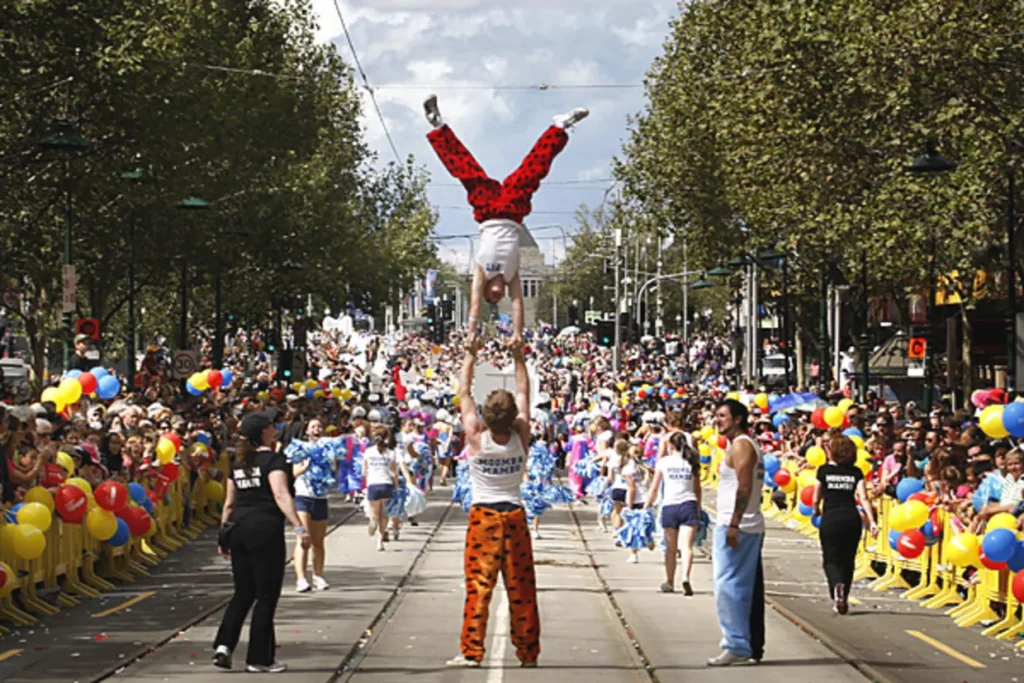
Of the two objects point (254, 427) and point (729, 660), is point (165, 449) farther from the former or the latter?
point (729, 660)

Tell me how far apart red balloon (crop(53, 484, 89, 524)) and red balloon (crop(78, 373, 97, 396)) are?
772 cm

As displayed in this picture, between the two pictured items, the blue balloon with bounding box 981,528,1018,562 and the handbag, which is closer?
the handbag

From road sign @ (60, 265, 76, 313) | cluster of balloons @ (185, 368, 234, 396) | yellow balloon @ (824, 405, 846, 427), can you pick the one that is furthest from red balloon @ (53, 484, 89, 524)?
cluster of balloons @ (185, 368, 234, 396)

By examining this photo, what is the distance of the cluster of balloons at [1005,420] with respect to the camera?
755 inches

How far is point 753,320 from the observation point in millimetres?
62281

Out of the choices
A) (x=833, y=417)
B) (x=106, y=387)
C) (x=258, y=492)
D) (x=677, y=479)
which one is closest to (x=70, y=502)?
(x=258, y=492)

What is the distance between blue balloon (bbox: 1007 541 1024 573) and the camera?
15969 mm

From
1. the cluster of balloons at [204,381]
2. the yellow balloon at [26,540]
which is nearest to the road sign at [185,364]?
the cluster of balloons at [204,381]

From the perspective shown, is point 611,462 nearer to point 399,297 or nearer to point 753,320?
point 753,320

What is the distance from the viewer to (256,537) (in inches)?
541

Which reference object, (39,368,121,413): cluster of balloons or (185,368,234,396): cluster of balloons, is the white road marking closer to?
(39,368,121,413): cluster of balloons

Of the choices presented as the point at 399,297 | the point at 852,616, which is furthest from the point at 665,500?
the point at 399,297

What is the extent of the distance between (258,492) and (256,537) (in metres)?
0.31

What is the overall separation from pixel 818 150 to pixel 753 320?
2696cm
